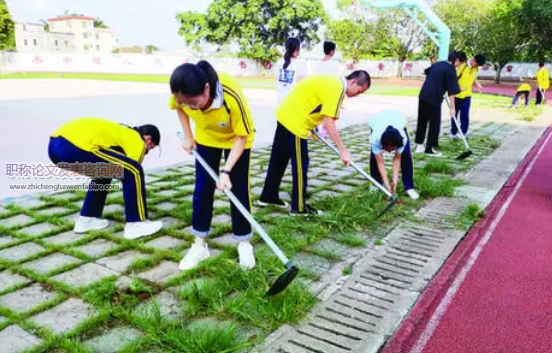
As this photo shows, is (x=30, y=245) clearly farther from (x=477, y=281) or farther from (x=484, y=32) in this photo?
(x=484, y=32)

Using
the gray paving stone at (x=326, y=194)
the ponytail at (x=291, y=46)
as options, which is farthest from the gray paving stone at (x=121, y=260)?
the ponytail at (x=291, y=46)

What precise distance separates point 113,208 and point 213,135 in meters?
1.88

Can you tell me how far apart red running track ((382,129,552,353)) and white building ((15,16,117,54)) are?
71.9 meters

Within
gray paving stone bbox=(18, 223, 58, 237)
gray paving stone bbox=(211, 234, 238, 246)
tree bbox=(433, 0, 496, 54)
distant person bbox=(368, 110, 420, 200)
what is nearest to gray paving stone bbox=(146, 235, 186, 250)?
gray paving stone bbox=(211, 234, 238, 246)

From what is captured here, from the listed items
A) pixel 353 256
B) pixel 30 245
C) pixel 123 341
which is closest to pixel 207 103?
pixel 123 341

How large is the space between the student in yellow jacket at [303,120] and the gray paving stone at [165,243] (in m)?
1.19

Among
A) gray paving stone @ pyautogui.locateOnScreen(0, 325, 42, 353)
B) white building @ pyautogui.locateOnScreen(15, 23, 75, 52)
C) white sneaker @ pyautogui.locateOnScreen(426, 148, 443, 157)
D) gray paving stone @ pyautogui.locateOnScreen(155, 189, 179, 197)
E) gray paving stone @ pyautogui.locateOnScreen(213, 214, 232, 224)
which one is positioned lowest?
gray paving stone @ pyautogui.locateOnScreen(0, 325, 42, 353)

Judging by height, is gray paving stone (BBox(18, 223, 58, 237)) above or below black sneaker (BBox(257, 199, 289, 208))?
below

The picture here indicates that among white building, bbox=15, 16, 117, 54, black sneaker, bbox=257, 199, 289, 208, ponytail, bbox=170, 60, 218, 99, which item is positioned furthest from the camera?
white building, bbox=15, 16, 117, 54

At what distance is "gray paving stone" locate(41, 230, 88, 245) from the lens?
363 cm

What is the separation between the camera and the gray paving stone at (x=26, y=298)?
8.82ft

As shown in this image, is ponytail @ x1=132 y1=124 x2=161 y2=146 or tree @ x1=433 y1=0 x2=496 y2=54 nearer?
ponytail @ x1=132 y1=124 x2=161 y2=146

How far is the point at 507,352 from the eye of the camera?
2.39 metres

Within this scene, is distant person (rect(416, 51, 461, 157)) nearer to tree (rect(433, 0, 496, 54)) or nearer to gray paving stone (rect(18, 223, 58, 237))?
gray paving stone (rect(18, 223, 58, 237))
